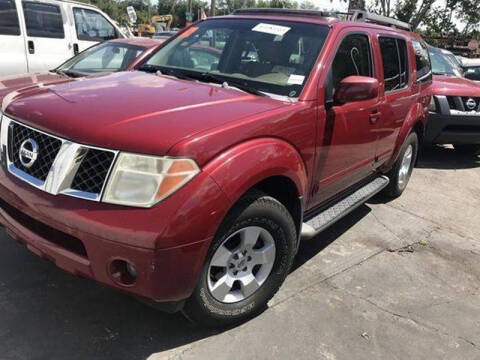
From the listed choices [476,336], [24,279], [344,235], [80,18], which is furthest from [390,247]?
[80,18]

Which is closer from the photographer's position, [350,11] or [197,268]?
[197,268]

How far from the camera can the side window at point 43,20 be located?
8203 mm

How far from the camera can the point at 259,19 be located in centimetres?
380

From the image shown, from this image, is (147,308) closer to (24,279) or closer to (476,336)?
(24,279)

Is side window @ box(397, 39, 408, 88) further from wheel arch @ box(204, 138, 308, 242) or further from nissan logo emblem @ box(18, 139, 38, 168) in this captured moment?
nissan logo emblem @ box(18, 139, 38, 168)

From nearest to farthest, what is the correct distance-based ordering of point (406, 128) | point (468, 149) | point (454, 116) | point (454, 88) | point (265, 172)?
point (265, 172)
point (406, 128)
point (454, 116)
point (454, 88)
point (468, 149)

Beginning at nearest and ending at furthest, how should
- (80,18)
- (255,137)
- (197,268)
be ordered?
1. (197,268)
2. (255,137)
3. (80,18)

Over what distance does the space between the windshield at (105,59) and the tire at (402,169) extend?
3.78 m

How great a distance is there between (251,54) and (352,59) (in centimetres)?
85

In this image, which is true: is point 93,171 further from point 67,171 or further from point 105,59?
point 105,59

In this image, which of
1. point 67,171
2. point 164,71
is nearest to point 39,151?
point 67,171

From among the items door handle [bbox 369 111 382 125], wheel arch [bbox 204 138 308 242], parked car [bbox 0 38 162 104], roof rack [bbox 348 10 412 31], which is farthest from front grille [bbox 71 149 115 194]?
parked car [bbox 0 38 162 104]

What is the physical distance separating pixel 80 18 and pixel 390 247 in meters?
7.53

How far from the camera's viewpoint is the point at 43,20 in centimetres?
842
